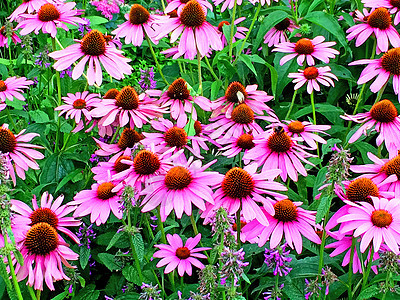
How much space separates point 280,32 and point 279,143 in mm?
1312

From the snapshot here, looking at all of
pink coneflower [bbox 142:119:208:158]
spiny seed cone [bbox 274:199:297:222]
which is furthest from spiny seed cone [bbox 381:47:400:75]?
spiny seed cone [bbox 274:199:297:222]

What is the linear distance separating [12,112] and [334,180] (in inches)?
68.6

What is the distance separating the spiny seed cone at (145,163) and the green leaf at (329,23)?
133cm

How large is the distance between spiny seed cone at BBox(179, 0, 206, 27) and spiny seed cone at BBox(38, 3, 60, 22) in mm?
588

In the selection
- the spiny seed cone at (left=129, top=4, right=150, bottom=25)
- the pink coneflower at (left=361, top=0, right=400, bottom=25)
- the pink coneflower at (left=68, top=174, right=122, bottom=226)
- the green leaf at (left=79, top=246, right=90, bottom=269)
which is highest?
the spiny seed cone at (left=129, top=4, right=150, bottom=25)

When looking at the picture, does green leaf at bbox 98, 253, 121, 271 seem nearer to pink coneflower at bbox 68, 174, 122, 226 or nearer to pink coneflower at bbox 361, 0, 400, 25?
pink coneflower at bbox 68, 174, 122, 226

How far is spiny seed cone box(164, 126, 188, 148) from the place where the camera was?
178cm

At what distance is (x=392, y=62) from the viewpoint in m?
2.05

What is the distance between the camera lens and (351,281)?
149 centimetres

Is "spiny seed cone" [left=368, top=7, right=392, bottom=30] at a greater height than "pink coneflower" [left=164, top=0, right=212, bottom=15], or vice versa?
"pink coneflower" [left=164, top=0, right=212, bottom=15]

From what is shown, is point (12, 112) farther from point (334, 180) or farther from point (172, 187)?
point (334, 180)

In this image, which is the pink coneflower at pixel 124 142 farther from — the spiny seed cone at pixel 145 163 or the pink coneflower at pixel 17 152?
the spiny seed cone at pixel 145 163

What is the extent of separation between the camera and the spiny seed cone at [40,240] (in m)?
1.34

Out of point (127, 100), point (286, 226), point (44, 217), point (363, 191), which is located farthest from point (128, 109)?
point (363, 191)
